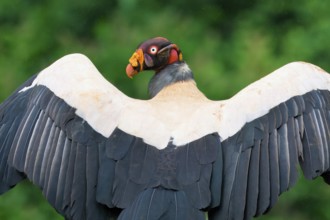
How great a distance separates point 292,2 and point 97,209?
504 inches

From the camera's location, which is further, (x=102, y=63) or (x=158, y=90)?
(x=102, y=63)

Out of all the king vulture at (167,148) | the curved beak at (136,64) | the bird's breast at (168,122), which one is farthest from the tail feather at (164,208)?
the curved beak at (136,64)

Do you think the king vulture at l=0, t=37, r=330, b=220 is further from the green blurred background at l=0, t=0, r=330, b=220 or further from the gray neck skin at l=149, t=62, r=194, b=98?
the green blurred background at l=0, t=0, r=330, b=220

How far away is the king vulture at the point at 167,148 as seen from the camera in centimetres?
930

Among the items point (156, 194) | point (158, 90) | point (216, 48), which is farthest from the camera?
point (216, 48)

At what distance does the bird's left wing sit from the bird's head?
0.58 m

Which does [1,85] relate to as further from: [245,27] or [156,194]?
[156,194]

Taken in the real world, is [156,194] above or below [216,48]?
above

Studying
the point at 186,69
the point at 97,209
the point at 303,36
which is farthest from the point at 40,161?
the point at 303,36

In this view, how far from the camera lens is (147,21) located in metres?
20.3

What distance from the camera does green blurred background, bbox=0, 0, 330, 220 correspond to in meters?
17.1

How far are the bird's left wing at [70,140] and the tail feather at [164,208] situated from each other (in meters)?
0.16

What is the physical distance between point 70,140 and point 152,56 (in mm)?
1127

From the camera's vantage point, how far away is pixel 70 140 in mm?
9555
